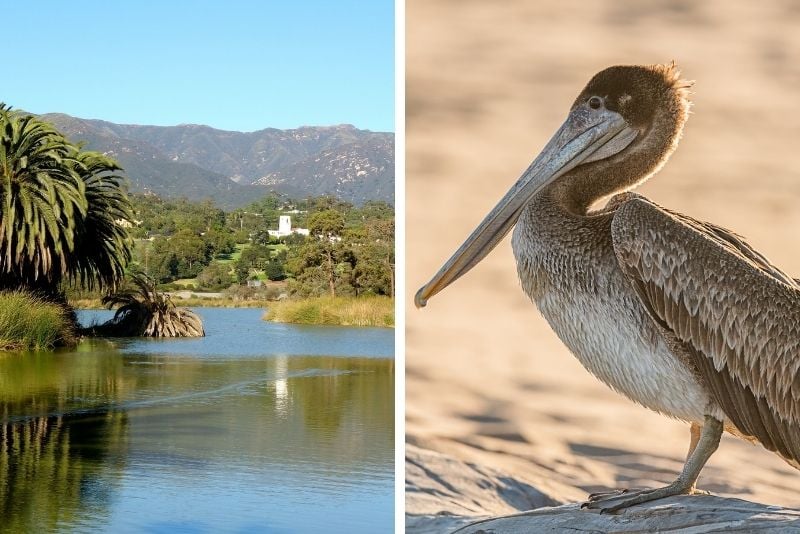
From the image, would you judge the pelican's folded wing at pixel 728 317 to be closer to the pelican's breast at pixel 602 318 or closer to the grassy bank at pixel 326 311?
the pelican's breast at pixel 602 318

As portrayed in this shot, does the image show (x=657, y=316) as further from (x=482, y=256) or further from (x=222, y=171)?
(x=222, y=171)

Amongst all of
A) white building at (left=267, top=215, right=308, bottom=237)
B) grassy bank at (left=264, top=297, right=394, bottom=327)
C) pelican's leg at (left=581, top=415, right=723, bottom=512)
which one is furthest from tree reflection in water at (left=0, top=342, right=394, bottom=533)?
pelican's leg at (left=581, top=415, right=723, bottom=512)

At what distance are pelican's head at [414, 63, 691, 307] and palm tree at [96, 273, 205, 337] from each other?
4224 mm

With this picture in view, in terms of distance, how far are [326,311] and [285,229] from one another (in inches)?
32.8

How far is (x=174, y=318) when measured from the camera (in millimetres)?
6707

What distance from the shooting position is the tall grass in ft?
19.0

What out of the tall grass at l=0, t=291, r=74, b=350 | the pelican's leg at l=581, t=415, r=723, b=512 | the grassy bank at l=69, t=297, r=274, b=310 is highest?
the grassy bank at l=69, t=297, r=274, b=310

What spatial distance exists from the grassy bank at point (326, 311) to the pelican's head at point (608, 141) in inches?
170

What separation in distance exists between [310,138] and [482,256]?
636cm

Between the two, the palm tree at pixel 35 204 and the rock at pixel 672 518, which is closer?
the rock at pixel 672 518

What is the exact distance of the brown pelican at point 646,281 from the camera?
2227mm

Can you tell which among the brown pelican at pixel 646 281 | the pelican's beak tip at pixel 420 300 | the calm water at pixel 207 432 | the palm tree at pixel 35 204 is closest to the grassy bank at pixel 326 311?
the calm water at pixel 207 432

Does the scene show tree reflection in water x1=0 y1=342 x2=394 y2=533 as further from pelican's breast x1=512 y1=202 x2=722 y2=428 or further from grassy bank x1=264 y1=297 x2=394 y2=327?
pelican's breast x1=512 y1=202 x2=722 y2=428

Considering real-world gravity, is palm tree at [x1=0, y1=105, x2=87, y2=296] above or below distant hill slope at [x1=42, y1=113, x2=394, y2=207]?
below
